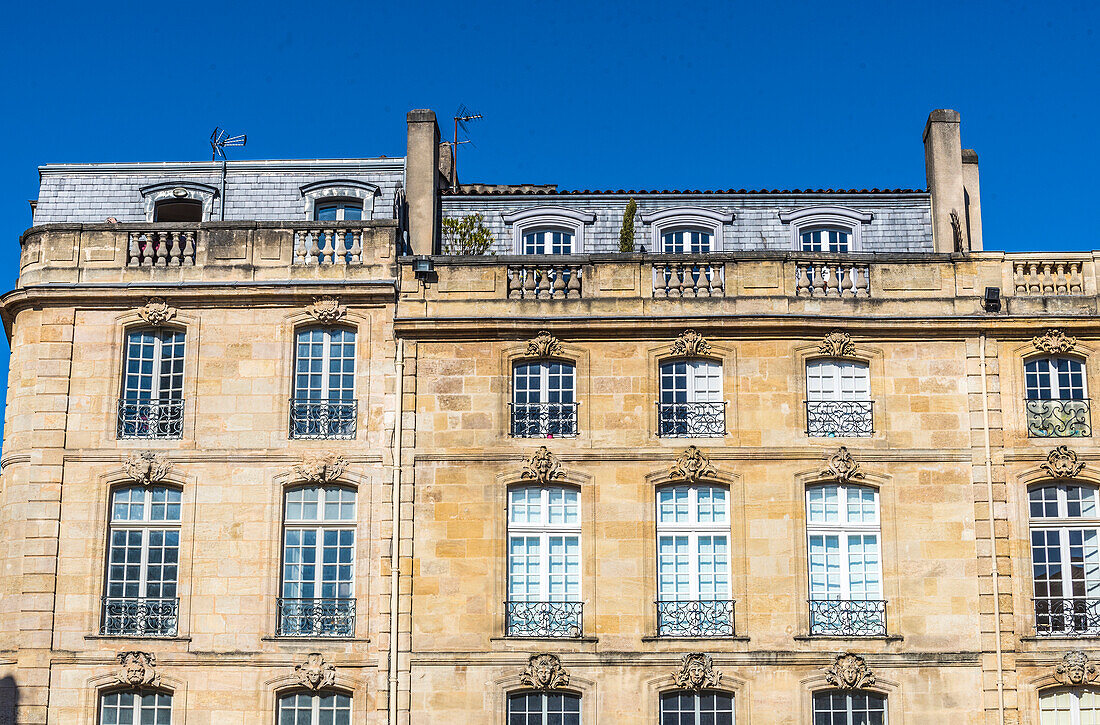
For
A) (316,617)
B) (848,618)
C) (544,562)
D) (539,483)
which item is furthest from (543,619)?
(848,618)

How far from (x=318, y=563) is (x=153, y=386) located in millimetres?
3769

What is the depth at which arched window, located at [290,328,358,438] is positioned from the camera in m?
24.2

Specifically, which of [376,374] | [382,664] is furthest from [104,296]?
[382,664]

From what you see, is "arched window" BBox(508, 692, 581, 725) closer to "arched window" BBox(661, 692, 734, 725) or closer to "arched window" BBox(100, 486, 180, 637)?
"arched window" BBox(661, 692, 734, 725)

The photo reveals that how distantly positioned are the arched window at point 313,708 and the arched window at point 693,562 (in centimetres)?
471

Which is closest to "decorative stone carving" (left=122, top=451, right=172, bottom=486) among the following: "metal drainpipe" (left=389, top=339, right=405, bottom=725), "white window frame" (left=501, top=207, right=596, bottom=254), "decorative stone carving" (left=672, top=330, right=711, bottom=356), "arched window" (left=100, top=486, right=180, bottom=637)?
"arched window" (left=100, top=486, right=180, bottom=637)

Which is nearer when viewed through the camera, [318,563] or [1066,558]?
[1066,558]

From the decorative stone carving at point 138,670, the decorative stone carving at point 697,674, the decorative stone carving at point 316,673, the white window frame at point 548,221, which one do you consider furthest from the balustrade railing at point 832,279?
the decorative stone carving at point 138,670

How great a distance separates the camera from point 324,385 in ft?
80.1

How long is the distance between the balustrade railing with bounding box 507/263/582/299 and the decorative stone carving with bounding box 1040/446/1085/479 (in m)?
7.39

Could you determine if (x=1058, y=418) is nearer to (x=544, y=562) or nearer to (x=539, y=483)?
(x=539, y=483)

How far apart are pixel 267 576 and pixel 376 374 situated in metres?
3.40

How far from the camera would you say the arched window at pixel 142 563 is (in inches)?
924

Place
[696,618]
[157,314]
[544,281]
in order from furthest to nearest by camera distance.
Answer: [544,281] → [157,314] → [696,618]
